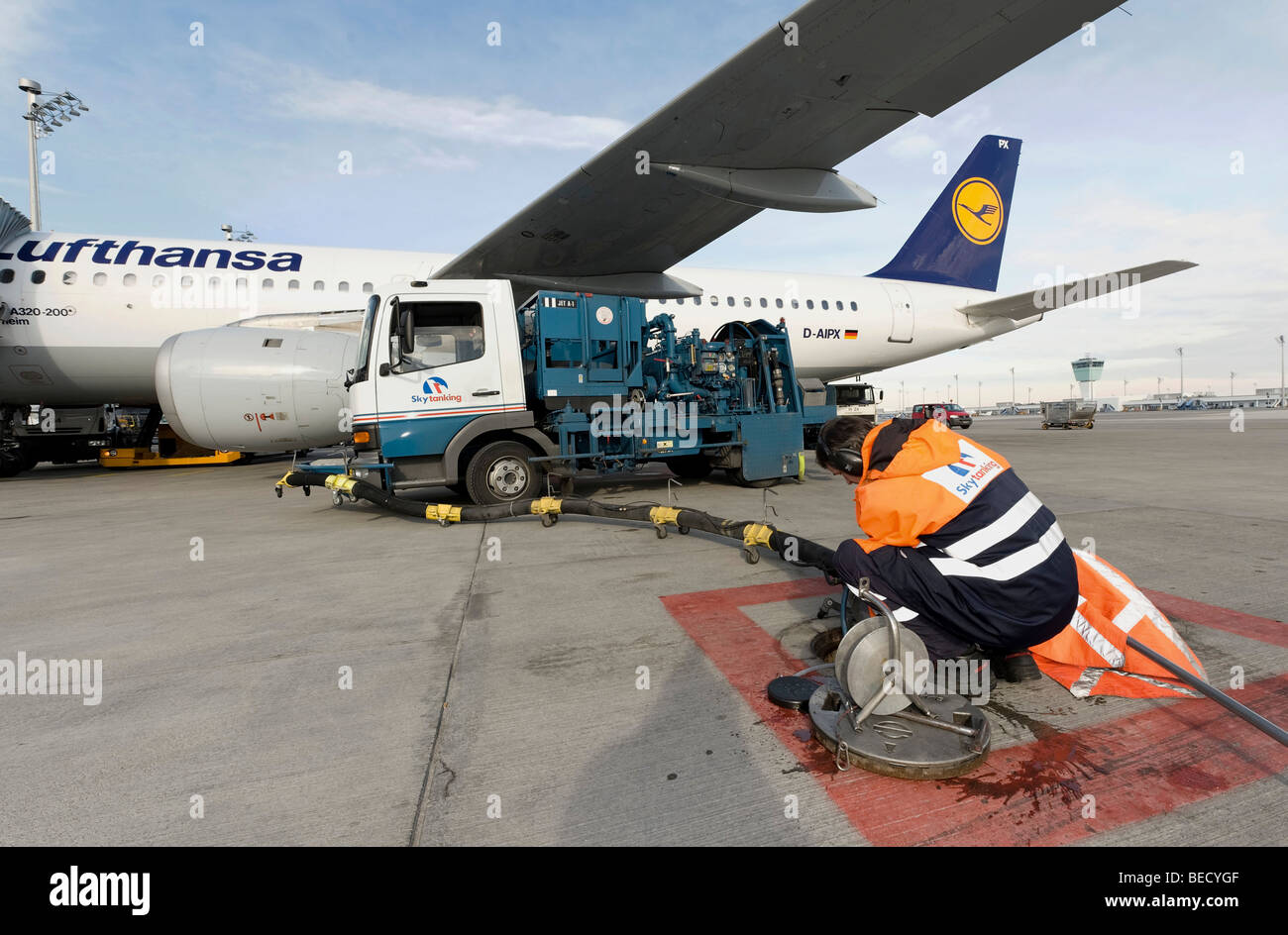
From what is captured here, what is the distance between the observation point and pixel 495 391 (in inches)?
287

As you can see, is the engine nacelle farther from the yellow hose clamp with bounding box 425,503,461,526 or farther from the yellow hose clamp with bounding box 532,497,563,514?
the yellow hose clamp with bounding box 532,497,563,514

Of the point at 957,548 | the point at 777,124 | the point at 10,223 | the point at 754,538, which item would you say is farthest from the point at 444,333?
the point at 10,223

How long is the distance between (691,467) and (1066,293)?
34.9ft

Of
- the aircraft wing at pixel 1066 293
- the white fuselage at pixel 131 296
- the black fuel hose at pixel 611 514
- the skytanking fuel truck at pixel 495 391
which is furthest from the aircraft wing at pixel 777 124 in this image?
the aircraft wing at pixel 1066 293

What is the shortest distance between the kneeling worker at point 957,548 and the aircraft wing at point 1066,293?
1233 cm

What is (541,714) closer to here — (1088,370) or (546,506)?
(546,506)

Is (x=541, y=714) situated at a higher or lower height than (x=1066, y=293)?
lower

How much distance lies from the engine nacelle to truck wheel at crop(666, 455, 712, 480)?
16.4 feet

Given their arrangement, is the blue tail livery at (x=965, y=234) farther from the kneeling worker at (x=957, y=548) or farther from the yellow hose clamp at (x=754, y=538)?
the kneeling worker at (x=957, y=548)

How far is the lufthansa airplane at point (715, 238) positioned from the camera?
5.74m

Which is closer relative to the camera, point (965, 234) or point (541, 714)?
point (541, 714)

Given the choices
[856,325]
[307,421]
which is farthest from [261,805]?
[856,325]

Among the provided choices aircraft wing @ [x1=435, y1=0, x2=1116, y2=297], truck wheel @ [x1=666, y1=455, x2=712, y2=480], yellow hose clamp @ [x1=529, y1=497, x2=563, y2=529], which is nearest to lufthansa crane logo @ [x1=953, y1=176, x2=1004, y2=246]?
aircraft wing @ [x1=435, y1=0, x2=1116, y2=297]

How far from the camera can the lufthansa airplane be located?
18.8 ft
